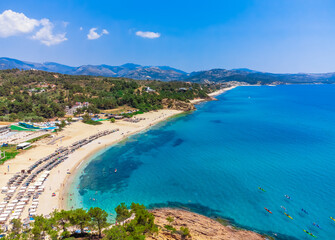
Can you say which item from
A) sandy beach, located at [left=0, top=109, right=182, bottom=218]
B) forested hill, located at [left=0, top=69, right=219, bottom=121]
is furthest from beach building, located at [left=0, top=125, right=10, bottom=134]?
sandy beach, located at [left=0, top=109, right=182, bottom=218]

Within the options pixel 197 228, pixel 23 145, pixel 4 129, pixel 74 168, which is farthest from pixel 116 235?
pixel 4 129

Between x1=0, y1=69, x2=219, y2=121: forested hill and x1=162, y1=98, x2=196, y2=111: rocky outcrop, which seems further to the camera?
x1=162, y1=98, x2=196, y2=111: rocky outcrop

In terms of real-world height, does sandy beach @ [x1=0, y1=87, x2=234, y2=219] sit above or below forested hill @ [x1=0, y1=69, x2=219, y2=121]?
below

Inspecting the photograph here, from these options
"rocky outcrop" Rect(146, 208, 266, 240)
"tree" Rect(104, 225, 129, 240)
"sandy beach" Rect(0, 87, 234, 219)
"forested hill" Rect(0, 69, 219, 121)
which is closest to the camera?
"tree" Rect(104, 225, 129, 240)

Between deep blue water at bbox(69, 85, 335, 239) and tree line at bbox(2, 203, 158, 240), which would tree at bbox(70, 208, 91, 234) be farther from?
deep blue water at bbox(69, 85, 335, 239)

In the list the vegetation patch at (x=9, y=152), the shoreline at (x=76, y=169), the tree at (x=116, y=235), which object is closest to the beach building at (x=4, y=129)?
the vegetation patch at (x=9, y=152)

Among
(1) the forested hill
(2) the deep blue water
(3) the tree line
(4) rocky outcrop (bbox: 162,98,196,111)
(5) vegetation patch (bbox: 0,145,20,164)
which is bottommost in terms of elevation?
(2) the deep blue water

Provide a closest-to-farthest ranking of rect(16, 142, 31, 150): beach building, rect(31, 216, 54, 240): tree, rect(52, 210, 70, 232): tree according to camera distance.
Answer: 1. rect(31, 216, 54, 240): tree
2. rect(52, 210, 70, 232): tree
3. rect(16, 142, 31, 150): beach building

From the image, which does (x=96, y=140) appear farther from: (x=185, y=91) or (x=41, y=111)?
(x=185, y=91)
